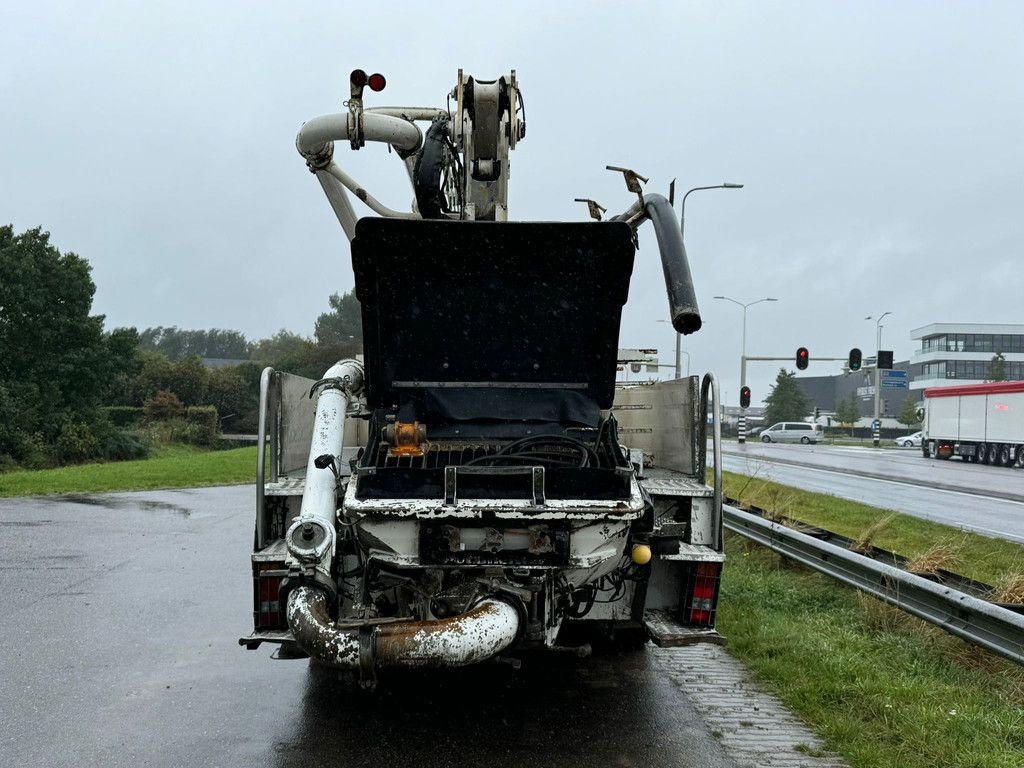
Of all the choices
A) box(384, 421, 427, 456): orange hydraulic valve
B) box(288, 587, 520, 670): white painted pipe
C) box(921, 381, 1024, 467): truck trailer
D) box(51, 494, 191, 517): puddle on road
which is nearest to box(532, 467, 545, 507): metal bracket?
box(288, 587, 520, 670): white painted pipe

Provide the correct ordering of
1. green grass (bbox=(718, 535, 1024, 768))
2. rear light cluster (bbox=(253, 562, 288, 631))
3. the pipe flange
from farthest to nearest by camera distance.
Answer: rear light cluster (bbox=(253, 562, 288, 631))
green grass (bbox=(718, 535, 1024, 768))
the pipe flange

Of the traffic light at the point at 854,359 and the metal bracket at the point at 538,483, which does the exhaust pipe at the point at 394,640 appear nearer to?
the metal bracket at the point at 538,483

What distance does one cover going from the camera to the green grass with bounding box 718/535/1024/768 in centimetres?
502

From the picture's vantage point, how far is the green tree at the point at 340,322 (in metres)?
103

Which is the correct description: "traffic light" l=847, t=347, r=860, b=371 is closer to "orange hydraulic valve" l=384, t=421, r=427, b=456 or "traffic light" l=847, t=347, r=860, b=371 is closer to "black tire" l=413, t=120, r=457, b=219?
"black tire" l=413, t=120, r=457, b=219

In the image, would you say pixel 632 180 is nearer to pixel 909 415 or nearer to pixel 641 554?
pixel 641 554

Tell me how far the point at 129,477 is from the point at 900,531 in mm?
17265

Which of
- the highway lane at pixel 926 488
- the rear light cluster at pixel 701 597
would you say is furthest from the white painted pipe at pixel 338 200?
the highway lane at pixel 926 488

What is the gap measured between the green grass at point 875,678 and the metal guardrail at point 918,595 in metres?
0.31

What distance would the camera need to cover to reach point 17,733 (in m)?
5.24

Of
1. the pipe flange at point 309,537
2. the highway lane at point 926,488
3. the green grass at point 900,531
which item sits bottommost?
the highway lane at point 926,488

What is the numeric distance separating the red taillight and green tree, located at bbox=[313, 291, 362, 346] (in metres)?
95.4

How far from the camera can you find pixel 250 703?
5.99 meters

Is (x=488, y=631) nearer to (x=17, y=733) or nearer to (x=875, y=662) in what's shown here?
(x=17, y=733)
